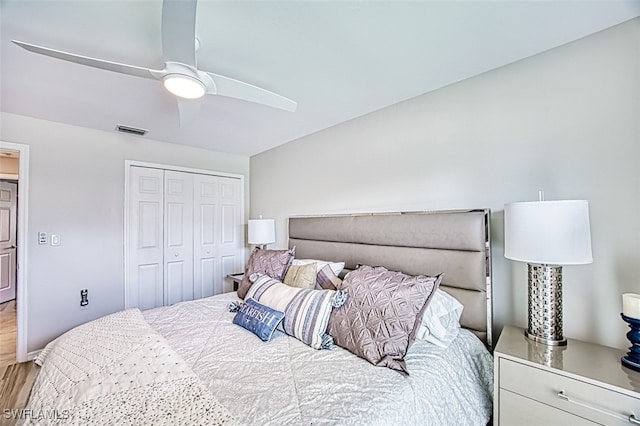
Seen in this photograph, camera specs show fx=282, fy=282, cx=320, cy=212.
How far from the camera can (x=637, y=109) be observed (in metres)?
1.45

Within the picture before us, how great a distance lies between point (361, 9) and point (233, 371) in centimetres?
186

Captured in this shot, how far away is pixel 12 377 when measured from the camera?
2479 mm

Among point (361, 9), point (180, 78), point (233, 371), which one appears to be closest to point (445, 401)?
point (233, 371)

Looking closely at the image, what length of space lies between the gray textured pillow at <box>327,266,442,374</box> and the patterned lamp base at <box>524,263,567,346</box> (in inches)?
21.4

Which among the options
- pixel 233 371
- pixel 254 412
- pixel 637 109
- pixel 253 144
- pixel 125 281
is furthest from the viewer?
pixel 253 144

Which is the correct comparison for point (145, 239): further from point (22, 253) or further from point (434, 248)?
point (434, 248)

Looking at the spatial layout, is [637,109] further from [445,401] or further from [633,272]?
[445,401]

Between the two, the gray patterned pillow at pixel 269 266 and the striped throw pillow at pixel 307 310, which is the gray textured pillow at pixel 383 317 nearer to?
the striped throw pillow at pixel 307 310

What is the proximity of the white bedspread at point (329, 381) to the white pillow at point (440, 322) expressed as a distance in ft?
0.18

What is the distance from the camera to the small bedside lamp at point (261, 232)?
3463 millimetres

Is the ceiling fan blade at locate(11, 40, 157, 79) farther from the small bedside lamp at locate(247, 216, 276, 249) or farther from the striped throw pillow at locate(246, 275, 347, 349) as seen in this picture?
the small bedside lamp at locate(247, 216, 276, 249)

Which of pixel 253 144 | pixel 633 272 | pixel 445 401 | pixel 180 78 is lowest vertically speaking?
pixel 445 401

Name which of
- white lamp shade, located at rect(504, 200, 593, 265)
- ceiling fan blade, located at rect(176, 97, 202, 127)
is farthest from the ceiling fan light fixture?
white lamp shade, located at rect(504, 200, 593, 265)

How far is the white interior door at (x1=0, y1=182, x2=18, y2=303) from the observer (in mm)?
4719
